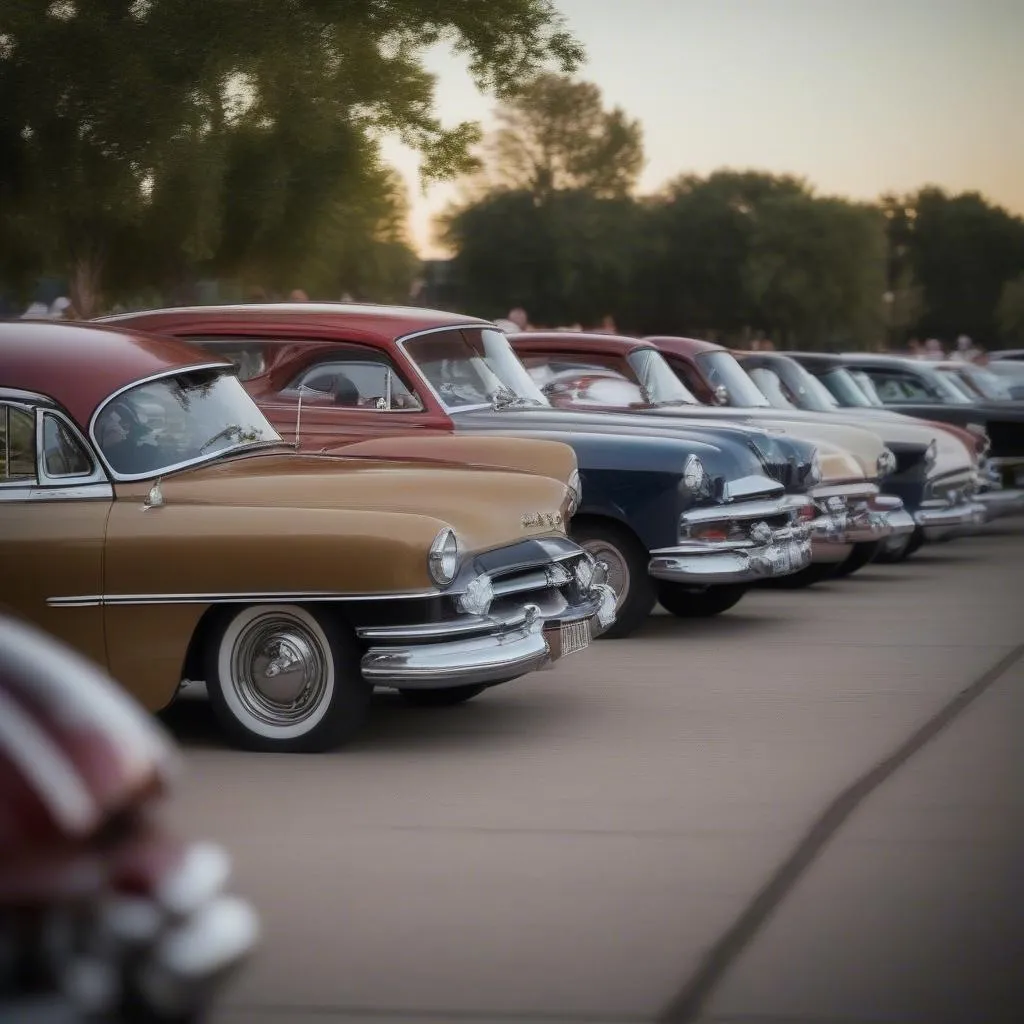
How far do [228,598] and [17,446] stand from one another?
107 cm

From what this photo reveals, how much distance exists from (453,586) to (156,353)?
1796 mm

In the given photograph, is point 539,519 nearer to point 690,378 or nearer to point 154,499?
point 154,499

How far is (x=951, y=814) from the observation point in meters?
6.64

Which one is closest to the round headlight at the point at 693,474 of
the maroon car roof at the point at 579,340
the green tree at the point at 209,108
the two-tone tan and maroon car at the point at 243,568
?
the maroon car roof at the point at 579,340

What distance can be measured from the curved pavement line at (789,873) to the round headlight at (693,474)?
2.57 meters

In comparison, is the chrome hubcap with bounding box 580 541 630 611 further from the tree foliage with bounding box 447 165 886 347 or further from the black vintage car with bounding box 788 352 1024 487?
the tree foliage with bounding box 447 165 886 347

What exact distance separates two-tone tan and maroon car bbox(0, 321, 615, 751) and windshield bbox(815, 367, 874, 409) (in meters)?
11.7

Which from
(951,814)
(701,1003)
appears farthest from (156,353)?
(701,1003)

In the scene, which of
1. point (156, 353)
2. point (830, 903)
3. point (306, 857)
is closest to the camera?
point (830, 903)

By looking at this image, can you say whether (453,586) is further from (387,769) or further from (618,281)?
(618,281)

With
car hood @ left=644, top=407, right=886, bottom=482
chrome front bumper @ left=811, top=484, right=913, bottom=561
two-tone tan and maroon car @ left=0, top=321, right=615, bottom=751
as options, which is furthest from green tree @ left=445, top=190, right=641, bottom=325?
two-tone tan and maroon car @ left=0, top=321, right=615, bottom=751

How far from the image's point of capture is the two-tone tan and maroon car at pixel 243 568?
7.54 meters

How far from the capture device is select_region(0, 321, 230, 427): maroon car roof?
312 inches

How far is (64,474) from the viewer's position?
7824 mm
